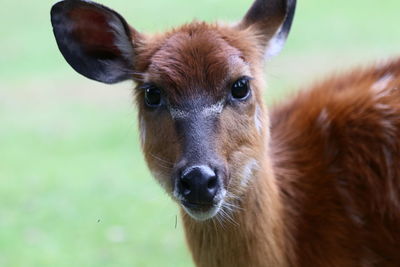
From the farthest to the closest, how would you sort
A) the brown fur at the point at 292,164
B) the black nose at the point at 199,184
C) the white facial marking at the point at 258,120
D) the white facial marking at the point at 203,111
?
the white facial marking at the point at 258,120, the brown fur at the point at 292,164, the white facial marking at the point at 203,111, the black nose at the point at 199,184

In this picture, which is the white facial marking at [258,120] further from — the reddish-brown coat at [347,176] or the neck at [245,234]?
the reddish-brown coat at [347,176]

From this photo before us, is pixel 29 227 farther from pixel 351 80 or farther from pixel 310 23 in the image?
pixel 310 23

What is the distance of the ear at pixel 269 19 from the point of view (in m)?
5.69

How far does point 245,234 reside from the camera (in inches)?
210

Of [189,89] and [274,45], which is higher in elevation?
[274,45]

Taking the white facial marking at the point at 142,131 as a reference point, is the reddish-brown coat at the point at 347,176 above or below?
below

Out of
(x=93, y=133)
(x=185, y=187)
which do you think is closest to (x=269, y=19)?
(x=185, y=187)

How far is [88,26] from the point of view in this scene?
560cm

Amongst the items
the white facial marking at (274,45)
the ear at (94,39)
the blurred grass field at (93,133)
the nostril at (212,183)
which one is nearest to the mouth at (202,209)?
the nostril at (212,183)

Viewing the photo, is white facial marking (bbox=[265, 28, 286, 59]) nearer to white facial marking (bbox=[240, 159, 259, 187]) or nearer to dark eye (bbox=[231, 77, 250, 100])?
dark eye (bbox=[231, 77, 250, 100])

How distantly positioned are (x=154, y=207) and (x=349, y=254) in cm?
496

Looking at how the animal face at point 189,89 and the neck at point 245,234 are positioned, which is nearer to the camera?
the animal face at point 189,89

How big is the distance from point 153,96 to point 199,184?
0.85 m

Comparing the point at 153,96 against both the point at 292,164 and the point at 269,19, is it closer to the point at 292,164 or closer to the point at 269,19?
the point at 269,19
